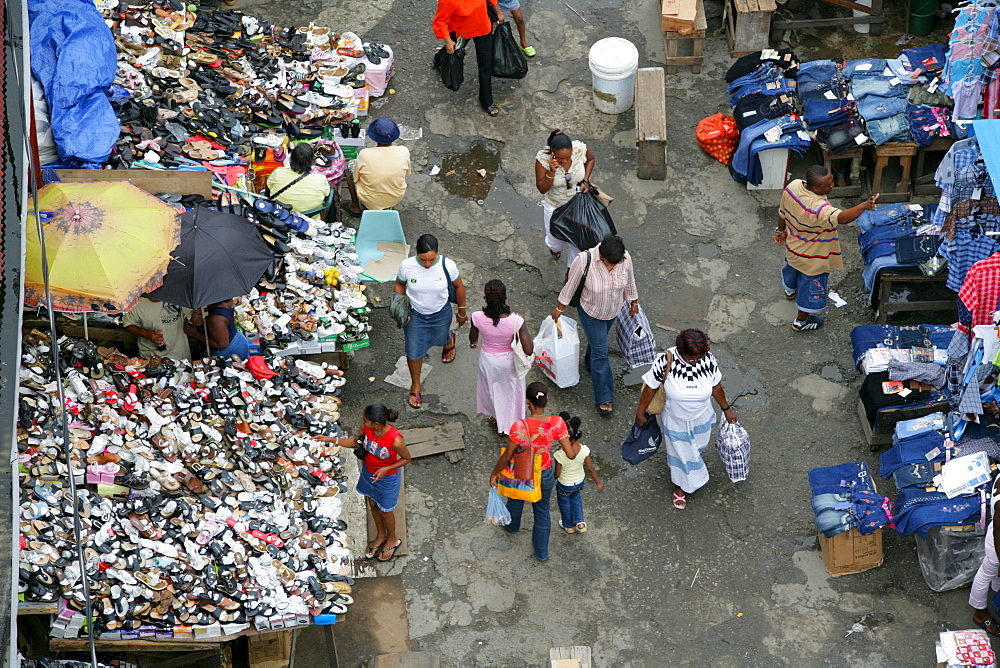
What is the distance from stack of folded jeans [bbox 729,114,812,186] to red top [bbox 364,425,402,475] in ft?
16.1

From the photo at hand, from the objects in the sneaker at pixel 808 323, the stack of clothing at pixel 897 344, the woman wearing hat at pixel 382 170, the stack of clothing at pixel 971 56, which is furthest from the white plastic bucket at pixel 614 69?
the stack of clothing at pixel 897 344

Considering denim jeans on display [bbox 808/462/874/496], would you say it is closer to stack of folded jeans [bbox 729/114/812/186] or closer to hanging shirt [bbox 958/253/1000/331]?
hanging shirt [bbox 958/253/1000/331]

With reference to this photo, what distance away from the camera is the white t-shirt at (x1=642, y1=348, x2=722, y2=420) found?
789 cm

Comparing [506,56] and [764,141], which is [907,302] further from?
[506,56]

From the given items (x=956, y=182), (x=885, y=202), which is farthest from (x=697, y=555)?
(x=885, y=202)

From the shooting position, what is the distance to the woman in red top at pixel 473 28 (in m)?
11.2

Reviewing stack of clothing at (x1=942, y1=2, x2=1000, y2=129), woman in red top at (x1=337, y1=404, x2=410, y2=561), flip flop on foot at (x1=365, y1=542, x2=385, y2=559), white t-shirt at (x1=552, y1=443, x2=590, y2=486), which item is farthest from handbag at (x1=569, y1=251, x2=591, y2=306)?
stack of clothing at (x1=942, y1=2, x2=1000, y2=129)

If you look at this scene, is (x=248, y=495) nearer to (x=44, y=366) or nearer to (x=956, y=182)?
(x=44, y=366)

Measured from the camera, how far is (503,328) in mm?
8258

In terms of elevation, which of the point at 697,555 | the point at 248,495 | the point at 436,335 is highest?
the point at 436,335

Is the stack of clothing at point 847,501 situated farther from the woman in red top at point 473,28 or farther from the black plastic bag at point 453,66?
the black plastic bag at point 453,66

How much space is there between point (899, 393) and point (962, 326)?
0.68 meters

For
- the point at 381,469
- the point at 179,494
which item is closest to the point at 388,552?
the point at 381,469

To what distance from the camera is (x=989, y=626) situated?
304 inches
